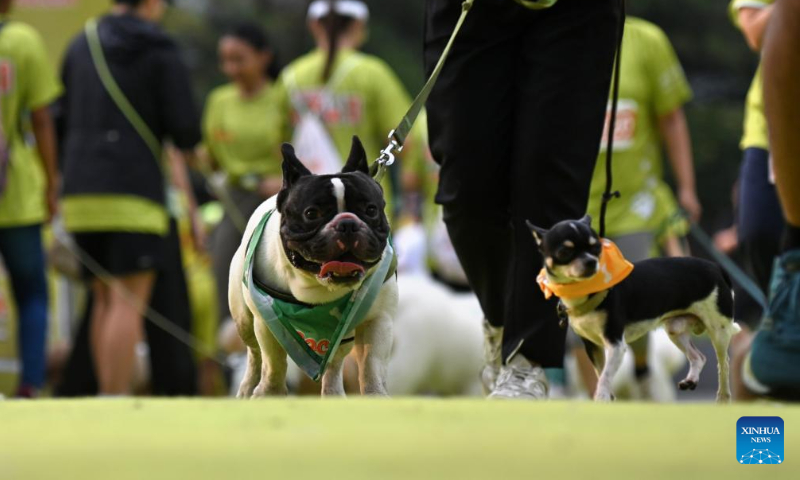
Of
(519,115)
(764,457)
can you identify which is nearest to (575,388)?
(519,115)

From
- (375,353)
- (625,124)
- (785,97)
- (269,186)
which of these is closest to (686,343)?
(375,353)

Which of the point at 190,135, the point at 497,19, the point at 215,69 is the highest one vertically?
the point at 497,19

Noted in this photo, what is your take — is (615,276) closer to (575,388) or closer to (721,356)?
(721,356)

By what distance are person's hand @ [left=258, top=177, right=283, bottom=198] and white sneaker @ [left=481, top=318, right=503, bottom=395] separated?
4.60 meters

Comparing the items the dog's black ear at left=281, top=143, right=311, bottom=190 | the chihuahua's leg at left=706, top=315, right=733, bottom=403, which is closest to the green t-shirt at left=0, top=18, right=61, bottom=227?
the dog's black ear at left=281, top=143, right=311, bottom=190

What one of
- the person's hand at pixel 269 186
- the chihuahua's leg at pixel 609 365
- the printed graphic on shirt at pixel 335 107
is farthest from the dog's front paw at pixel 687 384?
the person's hand at pixel 269 186

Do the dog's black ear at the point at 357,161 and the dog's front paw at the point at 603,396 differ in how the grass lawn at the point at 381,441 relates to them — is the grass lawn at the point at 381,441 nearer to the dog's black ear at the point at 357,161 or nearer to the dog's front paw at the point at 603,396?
the dog's front paw at the point at 603,396

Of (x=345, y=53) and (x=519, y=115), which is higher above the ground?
(x=519, y=115)

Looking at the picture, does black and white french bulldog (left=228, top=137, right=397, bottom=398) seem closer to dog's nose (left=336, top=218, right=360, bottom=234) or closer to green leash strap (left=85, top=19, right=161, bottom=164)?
dog's nose (left=336, top=218, right=360, bottom=234)

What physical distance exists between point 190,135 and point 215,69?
18.5 metres

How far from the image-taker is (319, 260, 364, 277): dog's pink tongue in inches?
146

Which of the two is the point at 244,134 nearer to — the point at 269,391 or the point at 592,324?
the point at 269,391

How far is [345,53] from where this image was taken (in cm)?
952

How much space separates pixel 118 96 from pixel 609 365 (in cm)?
516
